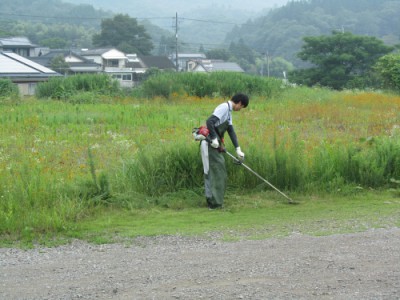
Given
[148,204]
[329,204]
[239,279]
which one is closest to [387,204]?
[329,204]

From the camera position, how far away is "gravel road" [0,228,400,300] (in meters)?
5.30

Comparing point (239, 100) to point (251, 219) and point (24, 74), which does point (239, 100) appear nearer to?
point (251, 219)

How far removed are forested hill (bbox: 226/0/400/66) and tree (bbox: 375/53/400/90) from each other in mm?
50614

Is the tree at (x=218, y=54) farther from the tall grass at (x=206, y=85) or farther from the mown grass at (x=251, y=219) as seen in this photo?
the mown grass at (x=251, y=219)

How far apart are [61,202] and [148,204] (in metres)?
1.34

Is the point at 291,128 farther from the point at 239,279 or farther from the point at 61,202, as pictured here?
the point at 239,279

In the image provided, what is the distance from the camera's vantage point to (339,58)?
45.0 metres

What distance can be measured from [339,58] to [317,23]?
6017cm

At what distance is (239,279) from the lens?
5590mm

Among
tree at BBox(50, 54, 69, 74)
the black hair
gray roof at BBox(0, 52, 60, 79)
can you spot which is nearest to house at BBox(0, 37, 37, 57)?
tree at BBox(50, 54, 69, 74)

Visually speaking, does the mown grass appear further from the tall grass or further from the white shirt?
the tall grass

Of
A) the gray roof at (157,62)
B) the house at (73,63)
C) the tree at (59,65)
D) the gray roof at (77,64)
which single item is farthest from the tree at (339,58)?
the gray roof at (157,62)

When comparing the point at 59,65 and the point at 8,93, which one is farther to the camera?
the point at 59,65

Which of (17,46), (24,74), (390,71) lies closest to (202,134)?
(390,71)
